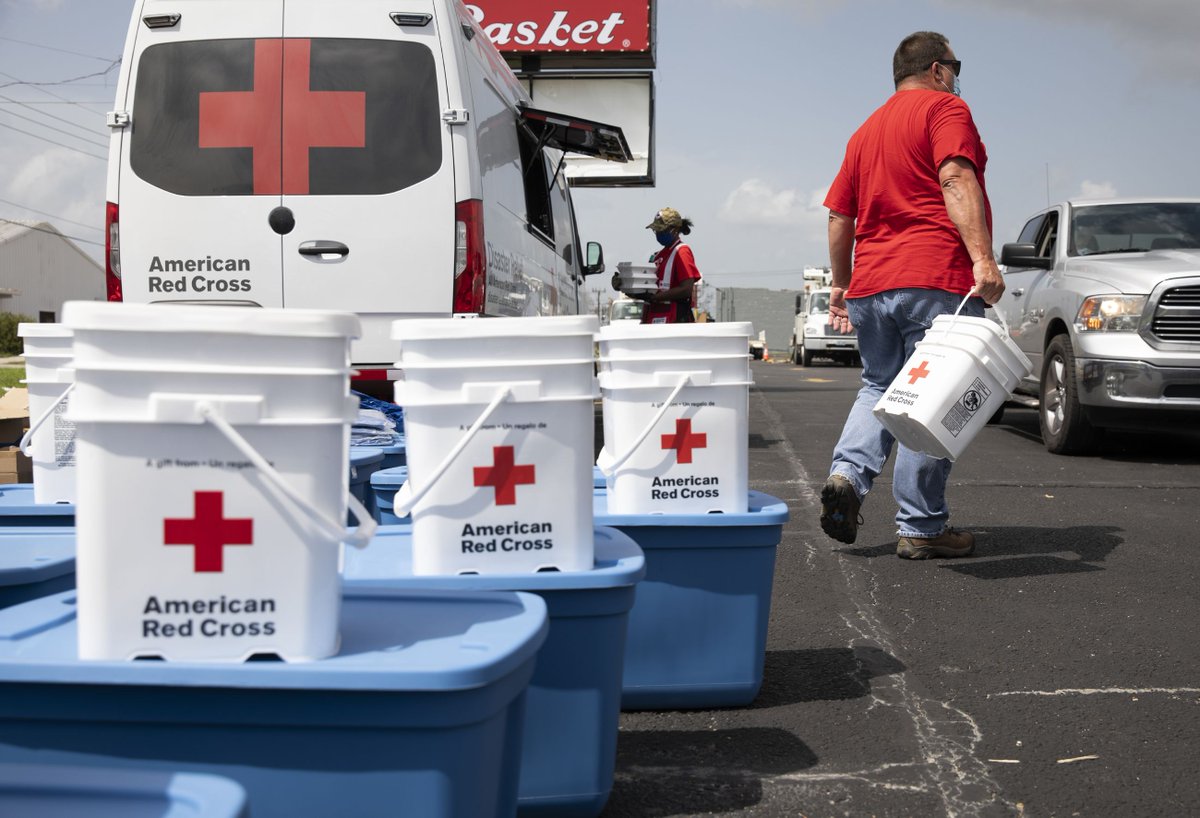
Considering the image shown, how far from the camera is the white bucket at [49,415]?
3.50m

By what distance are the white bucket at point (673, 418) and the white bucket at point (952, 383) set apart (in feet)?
4.77

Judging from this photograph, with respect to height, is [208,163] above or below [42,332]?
above

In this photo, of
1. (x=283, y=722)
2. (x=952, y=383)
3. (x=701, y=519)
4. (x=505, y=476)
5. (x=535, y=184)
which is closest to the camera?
(x=283, y=722)

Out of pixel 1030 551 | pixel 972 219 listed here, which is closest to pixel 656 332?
pixel 972 219

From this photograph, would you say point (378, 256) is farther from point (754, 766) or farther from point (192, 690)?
point (192, 690)

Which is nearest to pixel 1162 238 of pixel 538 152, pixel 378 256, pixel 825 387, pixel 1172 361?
pixel 1172 361

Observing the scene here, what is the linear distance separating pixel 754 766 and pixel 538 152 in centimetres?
653

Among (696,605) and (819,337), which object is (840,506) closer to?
(696,605)

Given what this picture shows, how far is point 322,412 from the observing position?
6.61 feet

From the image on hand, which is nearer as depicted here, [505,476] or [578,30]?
[505,476]

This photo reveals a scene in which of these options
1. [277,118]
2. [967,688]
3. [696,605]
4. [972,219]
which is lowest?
[967,688]

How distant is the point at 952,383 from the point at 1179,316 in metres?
4.99

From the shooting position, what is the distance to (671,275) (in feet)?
35.4

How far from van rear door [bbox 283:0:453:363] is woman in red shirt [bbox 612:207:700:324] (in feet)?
14.8
